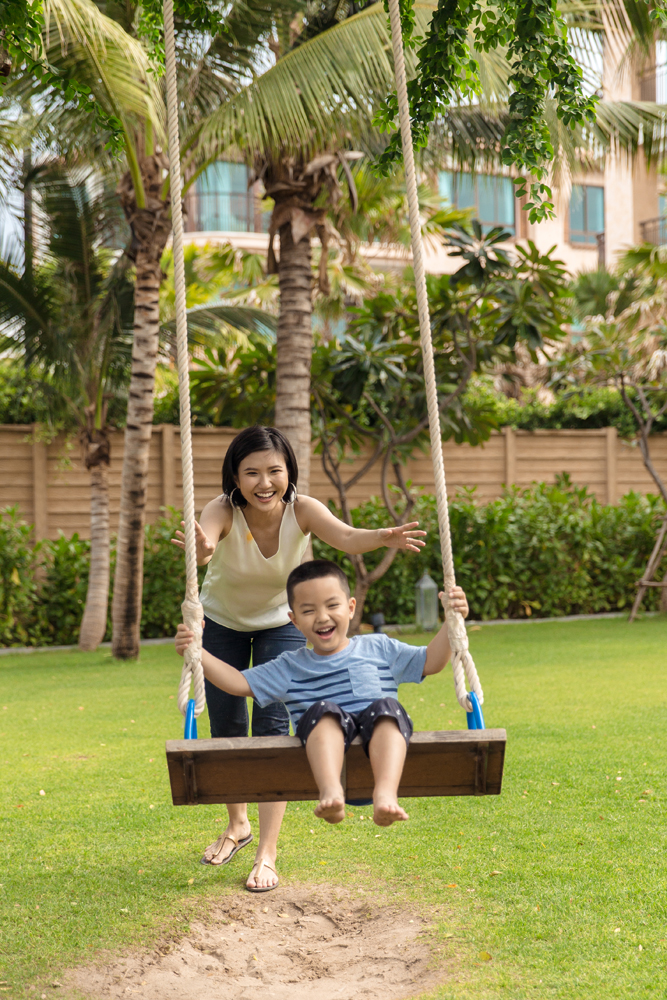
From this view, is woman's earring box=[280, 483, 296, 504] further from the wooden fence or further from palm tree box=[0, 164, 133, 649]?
the wooden fence

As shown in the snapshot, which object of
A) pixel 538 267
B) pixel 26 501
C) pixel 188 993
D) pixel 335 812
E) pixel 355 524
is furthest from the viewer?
pixel 355 524

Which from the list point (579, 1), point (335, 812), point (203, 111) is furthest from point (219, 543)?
point (579, 1)

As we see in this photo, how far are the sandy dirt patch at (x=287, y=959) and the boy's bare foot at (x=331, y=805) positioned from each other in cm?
57

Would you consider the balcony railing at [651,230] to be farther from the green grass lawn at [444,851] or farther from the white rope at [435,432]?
the white rope at [435,432]

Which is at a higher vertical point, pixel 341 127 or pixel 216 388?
pixel 341 127

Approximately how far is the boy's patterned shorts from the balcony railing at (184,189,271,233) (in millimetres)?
22206

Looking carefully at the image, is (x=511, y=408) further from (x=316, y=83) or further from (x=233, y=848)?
(x=233, y=848)

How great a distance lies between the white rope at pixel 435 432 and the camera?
8.93ft

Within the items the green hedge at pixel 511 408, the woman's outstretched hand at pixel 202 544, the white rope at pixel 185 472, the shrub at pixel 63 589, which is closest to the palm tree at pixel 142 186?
the shrub at pixel 63 589

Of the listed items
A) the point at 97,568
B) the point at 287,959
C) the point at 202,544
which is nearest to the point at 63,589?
the point at 97,568

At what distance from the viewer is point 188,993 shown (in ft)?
8.79

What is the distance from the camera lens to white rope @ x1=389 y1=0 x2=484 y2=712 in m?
2.72

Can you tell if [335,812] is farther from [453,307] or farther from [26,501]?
[26,501]

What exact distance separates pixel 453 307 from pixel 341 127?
2.59 m
